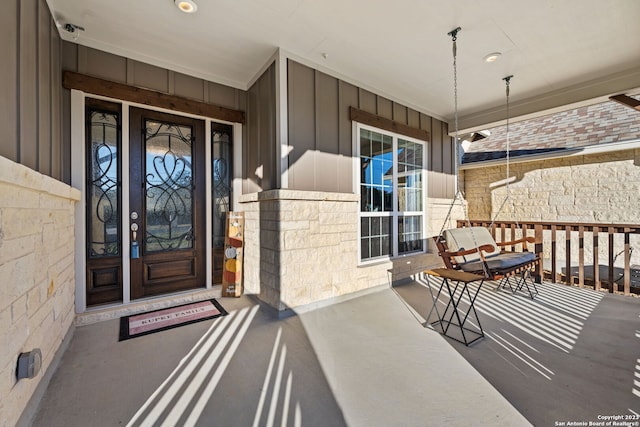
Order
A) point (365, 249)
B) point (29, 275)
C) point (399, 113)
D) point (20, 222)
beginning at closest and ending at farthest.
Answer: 1. point (20, 222)
2. point (29, 275)
3. point (365, 249)
4. point (399, 113)

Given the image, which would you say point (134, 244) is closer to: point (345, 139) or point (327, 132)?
point (327, 132)

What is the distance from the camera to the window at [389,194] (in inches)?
159

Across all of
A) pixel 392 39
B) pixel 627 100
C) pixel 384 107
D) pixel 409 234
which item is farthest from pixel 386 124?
pixel 627 100

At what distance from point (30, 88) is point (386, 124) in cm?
390

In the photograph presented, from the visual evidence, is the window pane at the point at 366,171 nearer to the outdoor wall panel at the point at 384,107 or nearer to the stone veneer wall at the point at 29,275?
the outdoor wall panel at the point at 384,107

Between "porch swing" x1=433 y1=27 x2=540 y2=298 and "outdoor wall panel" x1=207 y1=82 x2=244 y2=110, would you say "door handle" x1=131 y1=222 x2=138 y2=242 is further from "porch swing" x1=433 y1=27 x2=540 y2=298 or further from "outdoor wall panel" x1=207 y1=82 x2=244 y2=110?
"porch swing" x1=433 y1=27 x2=540 y2=298

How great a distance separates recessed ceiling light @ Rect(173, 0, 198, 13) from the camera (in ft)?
7.85

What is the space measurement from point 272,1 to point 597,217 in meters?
7.40

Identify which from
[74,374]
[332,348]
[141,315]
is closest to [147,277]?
[141,315]

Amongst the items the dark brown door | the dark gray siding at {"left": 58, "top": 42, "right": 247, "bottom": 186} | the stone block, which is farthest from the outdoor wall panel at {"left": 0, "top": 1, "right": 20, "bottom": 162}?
the dark brown door

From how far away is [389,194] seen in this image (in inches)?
173

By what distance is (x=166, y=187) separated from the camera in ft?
11.3

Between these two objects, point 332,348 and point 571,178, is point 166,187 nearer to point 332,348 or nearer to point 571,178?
point 332,348

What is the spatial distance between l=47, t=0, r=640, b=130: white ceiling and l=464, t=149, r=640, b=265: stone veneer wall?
9.45 ft
